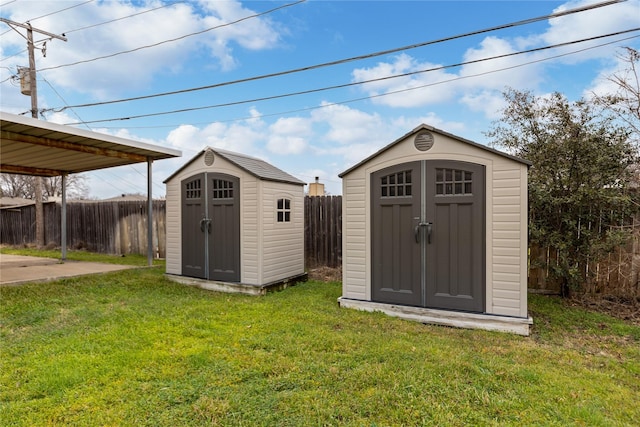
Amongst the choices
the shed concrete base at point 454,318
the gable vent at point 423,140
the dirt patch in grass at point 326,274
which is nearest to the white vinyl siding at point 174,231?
the dirt patch in grass at point 326,274

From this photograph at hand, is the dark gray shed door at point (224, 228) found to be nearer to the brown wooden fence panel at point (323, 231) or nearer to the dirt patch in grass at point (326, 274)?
the dirt patch in grass at point (326, 274)

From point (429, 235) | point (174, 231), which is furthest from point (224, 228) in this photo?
point (429, 235)

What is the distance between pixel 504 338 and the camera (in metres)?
3.73

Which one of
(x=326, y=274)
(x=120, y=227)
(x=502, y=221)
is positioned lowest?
(x=326, y=274)

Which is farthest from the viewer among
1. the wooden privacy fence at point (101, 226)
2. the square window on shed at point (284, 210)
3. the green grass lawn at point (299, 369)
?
the wooden privacy fence at point (101, 226)

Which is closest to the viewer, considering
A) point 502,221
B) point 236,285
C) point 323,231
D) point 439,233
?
point 502,221

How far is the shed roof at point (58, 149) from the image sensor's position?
5.36m

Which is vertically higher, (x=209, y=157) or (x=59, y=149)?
(x=59, y=149)

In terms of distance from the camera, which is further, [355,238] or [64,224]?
[64,224]

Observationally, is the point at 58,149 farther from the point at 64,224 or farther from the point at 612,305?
the point at 612,305

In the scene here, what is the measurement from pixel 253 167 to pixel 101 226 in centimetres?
745

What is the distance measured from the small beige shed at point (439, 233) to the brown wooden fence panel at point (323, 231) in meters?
2.90

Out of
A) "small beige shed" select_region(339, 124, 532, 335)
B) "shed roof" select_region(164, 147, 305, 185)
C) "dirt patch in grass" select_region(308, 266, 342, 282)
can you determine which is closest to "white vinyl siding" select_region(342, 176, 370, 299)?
"small beige shed" select_region(339, 124, 532, 335)

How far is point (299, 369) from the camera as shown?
9.26ft
